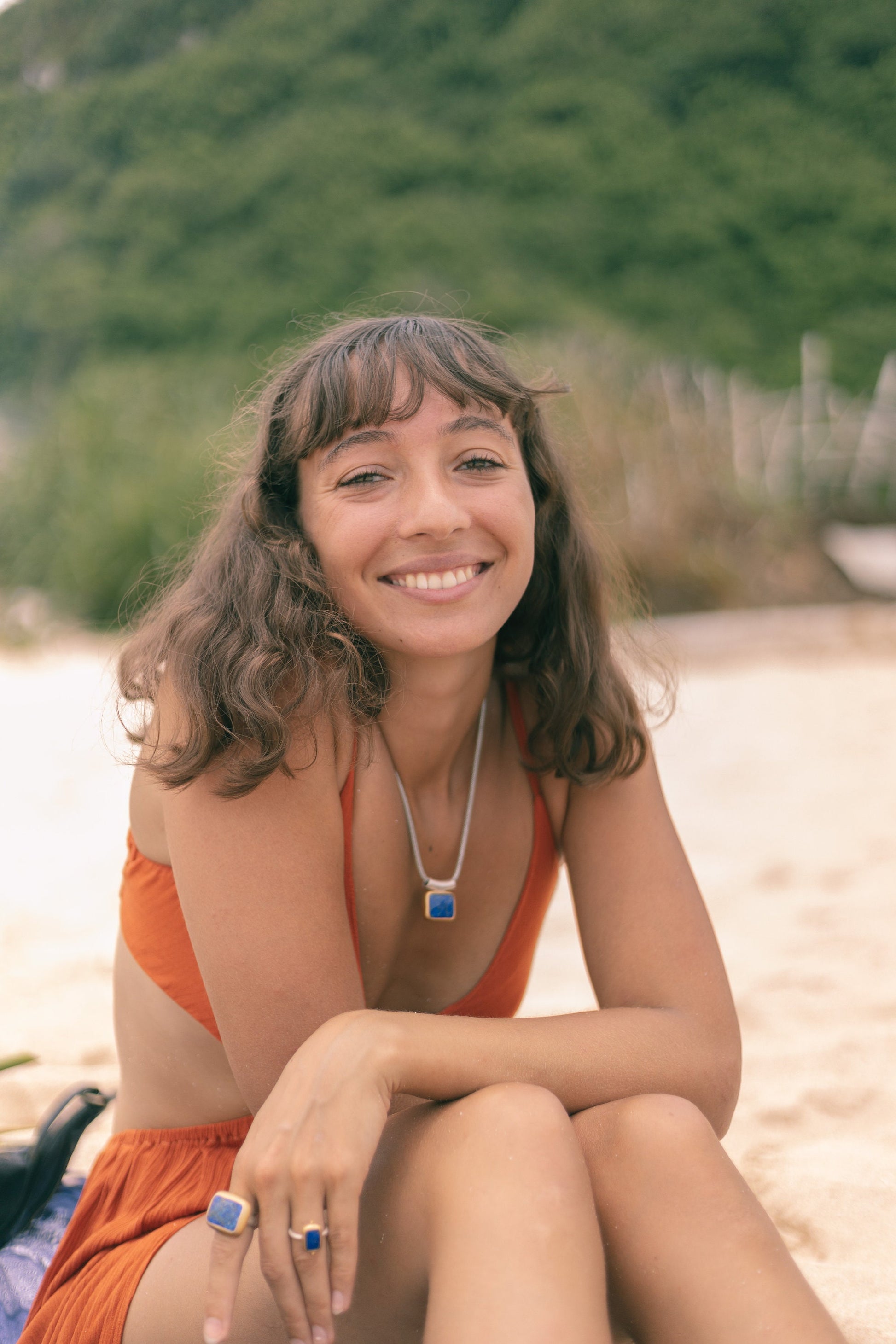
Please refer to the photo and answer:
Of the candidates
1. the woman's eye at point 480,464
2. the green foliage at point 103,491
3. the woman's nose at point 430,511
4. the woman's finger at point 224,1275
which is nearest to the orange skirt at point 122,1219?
the woman's finger at point 224,1275

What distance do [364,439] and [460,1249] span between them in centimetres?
99

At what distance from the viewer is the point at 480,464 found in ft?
5.42

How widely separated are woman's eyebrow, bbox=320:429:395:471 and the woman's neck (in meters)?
0.31

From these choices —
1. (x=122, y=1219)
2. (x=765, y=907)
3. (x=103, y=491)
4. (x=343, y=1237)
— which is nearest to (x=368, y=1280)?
(x=343, y=1237)

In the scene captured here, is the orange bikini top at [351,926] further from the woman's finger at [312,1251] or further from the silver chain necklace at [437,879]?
the woman's finger at [312,1251]

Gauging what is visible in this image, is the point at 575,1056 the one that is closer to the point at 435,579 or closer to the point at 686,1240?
the point at 686,1240

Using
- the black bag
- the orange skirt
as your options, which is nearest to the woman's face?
the orange skirt

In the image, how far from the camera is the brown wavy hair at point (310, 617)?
4.79 feet

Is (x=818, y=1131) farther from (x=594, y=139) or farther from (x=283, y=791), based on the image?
(x=594, y=139)

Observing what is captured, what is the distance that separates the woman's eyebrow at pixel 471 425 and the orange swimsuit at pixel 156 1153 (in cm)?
48

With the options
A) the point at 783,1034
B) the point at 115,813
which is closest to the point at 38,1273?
the point at 783,1034

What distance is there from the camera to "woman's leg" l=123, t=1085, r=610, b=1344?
1.10m

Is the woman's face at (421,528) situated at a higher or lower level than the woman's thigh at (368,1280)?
higher

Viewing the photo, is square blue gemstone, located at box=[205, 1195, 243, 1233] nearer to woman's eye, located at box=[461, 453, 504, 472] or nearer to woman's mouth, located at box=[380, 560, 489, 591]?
woman's mouth, located at box=[380, 560, 489, 591]
